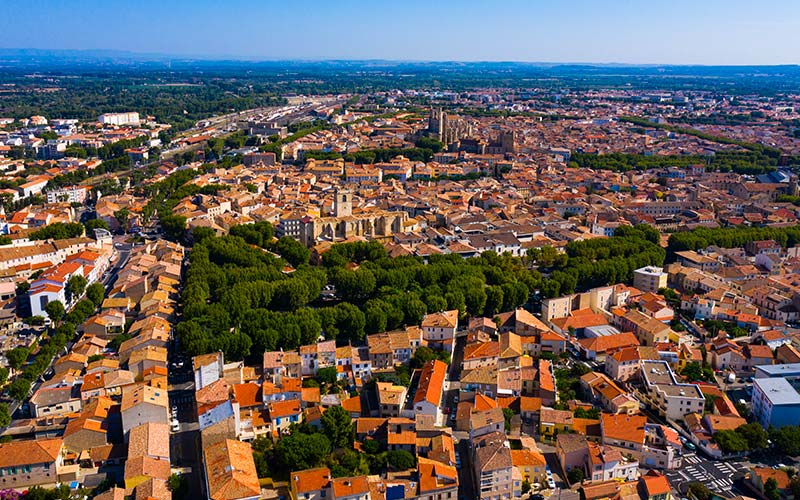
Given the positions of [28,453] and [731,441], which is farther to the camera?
[731,441]

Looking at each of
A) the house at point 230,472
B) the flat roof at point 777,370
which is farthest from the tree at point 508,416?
the flat roof at point 777,370

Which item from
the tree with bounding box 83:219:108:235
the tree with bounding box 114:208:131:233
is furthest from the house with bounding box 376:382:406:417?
the tree with bounding box 114:208:131:233

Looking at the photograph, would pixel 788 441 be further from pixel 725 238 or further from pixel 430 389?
pixel 725 238

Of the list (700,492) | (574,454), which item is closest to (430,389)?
(574,454)

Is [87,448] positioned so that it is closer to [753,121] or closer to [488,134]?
[488,134]

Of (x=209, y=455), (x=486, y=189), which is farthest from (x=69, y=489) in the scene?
(x=486, y=189)

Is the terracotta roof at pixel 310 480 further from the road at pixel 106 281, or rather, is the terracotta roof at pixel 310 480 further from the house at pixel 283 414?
the road at pixel 106 281
